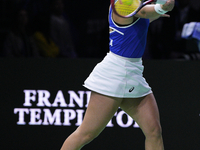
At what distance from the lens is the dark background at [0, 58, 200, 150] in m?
3.95

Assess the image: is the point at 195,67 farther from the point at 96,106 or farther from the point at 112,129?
the point at 96,106

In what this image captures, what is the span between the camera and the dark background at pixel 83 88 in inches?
156

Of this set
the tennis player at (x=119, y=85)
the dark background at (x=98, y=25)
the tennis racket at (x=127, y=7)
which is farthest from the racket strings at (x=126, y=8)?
the dark background at (x=98, y=25)

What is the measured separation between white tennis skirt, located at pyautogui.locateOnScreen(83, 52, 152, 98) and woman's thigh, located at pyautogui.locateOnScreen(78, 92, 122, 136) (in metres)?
0.05

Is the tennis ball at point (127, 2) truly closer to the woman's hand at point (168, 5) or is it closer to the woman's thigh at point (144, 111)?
the woman's hand at point (168, 5)

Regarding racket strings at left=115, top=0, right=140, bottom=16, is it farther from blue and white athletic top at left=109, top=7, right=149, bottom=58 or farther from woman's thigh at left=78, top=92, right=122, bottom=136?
woman's thigh at left=78, top=92, right=122, bottom=136

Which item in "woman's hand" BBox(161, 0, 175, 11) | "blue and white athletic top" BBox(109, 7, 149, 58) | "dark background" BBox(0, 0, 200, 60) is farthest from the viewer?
"dark background" BBox(0, 0, 200, 60)

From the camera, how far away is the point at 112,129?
4004mm

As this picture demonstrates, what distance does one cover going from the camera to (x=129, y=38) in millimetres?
2639

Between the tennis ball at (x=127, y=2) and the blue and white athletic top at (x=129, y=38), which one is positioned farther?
the blue and white athletic top at (x=129, y=38)

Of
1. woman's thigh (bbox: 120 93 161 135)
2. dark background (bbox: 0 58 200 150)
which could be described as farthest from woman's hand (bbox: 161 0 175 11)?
dark background (bbox: 0 58 200 150)

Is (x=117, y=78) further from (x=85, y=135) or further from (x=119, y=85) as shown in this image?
(x=85, y=135)

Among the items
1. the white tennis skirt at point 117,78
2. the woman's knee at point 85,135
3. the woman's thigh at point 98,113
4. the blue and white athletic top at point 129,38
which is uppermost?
the blue and white athletic top at point 129,38

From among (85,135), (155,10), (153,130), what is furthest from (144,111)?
(155,10)
